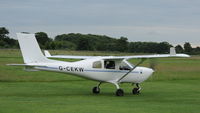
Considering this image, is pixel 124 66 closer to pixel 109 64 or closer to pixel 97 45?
pixel 109 64

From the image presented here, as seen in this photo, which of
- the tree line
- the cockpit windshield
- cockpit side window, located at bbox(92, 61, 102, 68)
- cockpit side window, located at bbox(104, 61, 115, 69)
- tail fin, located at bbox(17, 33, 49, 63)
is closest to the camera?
tail fin, located at bbox(17, 33, 49, 63)

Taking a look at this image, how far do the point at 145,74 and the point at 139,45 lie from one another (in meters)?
81.0

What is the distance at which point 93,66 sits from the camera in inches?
864

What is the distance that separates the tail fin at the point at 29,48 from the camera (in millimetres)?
20469

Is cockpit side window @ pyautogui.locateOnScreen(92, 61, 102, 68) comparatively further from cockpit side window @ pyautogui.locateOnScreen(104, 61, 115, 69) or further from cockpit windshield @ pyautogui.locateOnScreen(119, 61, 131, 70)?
cockpit windshield @ pyautogui.locateOnScreen(119, 61, 131, 70)

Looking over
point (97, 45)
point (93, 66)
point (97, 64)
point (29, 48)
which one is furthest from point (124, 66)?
point (97, 45)

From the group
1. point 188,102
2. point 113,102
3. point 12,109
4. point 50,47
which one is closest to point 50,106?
point 12,109

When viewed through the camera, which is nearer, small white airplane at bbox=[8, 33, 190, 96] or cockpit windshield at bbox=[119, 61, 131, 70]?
small white airplane at bbox=[8, 33, 190, 96]

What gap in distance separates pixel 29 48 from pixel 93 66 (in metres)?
3.29

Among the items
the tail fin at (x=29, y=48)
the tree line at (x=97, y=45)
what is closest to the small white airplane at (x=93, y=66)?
the tail fin at (x=29, y=48)

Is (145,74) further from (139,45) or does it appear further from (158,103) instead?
(139,45)

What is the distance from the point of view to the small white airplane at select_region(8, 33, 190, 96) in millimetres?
20562

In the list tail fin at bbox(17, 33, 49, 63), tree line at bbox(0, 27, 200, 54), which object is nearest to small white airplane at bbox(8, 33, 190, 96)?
tail fin at bbox(17, 33, 49, 63)

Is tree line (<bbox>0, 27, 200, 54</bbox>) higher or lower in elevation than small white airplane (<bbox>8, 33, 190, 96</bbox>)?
higher
